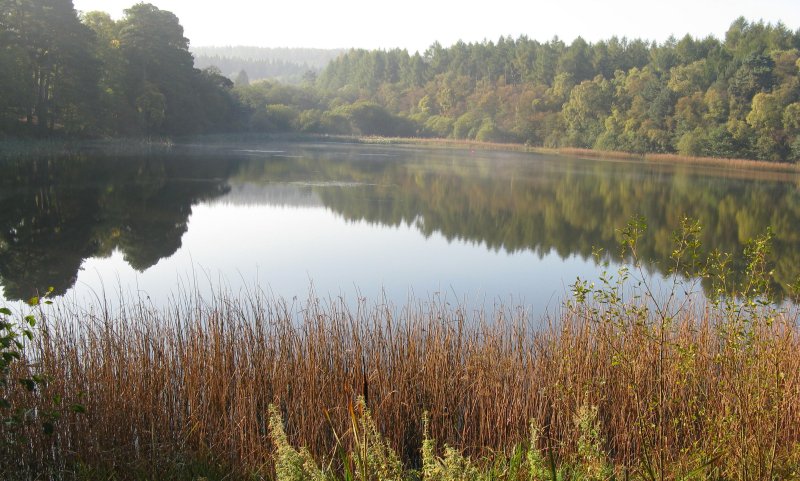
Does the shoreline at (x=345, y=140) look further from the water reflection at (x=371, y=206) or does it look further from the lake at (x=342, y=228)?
the water reflection at (x=371, y=206)

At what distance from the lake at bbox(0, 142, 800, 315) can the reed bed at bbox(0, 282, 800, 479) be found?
2.70 ft

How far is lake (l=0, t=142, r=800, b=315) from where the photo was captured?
40.2 ft

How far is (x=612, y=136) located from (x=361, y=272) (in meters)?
60.6

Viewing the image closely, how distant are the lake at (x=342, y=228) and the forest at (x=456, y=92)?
4.62 meters

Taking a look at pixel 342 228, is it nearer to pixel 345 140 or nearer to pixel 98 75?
pixel 98 75

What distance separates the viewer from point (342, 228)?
1931 cm

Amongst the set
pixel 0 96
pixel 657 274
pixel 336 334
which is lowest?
pixel 657 274

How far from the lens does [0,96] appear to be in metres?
29.9

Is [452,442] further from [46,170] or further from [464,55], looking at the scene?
[464,55]

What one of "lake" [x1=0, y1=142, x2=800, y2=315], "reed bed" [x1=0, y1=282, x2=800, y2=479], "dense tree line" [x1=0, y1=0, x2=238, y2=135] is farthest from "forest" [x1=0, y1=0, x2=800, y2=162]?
"reed bed" [x1=0, y1=282, x2=800, y2=479]

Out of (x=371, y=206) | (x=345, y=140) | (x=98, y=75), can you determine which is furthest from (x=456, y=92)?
(x=371, y=206)

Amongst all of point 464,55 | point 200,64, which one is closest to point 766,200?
point 464,55

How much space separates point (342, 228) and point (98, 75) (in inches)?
1107

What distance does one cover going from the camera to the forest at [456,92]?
119 ft
